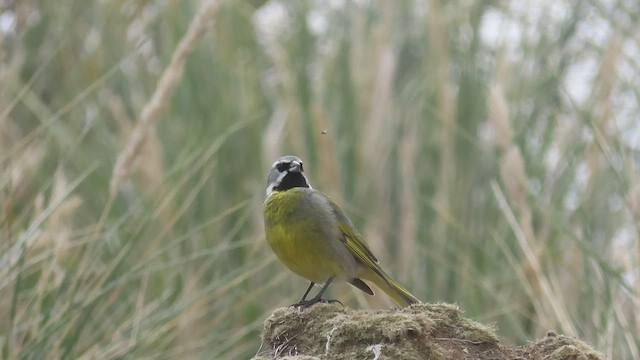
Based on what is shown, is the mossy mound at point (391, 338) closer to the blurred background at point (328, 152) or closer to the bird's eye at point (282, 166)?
the blurred background at point (328, 152)

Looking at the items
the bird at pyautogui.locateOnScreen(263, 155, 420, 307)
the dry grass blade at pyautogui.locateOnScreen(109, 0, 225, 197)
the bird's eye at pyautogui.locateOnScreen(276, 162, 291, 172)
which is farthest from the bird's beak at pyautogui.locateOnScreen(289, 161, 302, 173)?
the dry grass blade at pyautogui.locateOnScreen(109, 0, 225, 197)

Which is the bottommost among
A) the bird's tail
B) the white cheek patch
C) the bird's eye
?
the bird's tail

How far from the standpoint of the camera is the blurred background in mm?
5043

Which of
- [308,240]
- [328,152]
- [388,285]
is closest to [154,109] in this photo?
[308,240]

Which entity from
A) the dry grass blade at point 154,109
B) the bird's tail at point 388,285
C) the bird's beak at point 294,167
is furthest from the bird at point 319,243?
the dry grass blade at point 154,109

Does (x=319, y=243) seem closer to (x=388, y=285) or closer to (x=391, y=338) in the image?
(x=388, y=285)

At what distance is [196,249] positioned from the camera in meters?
6.54

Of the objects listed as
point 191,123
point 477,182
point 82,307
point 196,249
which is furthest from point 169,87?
point 477,182

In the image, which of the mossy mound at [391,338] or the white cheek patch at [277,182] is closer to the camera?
the mossy mound at [391,338]

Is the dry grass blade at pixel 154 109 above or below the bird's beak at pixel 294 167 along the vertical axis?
above

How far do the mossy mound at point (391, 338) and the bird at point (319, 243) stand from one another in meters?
Result: 1.38

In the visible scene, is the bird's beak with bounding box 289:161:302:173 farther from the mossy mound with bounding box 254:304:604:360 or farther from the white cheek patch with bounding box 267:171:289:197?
the mossy mound with bounding box 254:304:604:360

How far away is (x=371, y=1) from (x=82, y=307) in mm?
4771

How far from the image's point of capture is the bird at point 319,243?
481cm
